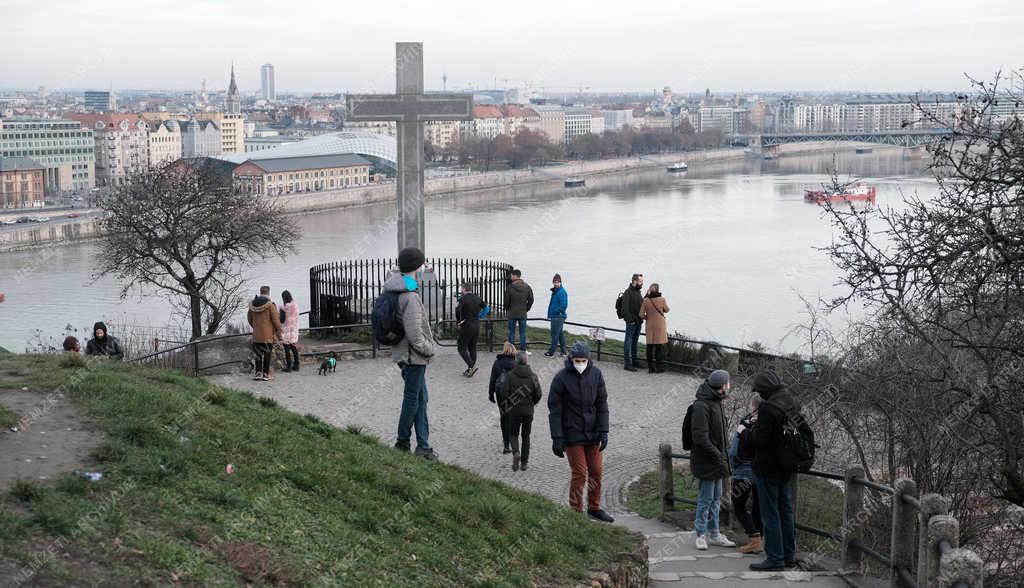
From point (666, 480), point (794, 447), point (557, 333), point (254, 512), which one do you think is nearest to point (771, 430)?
Answer: point (794, 447)

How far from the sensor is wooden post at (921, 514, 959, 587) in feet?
13.5

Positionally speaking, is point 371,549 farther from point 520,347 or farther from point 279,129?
point 279,129

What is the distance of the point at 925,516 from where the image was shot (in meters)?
4.53

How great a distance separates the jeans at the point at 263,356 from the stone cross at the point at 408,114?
4.07 m

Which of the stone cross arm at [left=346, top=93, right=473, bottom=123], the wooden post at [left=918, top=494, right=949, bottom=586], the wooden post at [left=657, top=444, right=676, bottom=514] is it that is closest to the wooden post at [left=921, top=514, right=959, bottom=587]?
the wooden post at [left=918, top=494, right=949, bottom=586]

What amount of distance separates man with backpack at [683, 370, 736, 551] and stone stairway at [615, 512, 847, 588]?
138 mm

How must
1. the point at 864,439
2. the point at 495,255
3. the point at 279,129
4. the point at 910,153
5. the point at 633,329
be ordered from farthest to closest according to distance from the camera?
1. the point at 279,129
2. the point at 910,153
3. the point at 495,255
4. the point at 633,329
5. the point at 864,439

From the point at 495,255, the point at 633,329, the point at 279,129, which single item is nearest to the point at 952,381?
the point at 633,329

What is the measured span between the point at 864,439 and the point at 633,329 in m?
3.33

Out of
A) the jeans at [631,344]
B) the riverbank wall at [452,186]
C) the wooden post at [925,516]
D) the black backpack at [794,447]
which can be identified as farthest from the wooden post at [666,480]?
the riverbank wall at [452,186]

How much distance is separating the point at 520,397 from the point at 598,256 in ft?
103

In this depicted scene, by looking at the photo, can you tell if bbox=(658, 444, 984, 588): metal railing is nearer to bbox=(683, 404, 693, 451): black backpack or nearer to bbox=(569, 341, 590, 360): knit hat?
bbox=(683, 404, 693, 451): black backpack

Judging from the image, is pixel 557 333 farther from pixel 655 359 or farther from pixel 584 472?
pixel 584 472

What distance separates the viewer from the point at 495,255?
3884 cm
